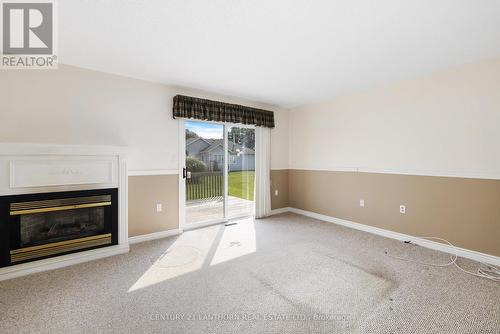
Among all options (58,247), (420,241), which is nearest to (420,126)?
(420,241)

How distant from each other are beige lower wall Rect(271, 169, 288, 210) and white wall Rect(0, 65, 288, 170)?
2.16m

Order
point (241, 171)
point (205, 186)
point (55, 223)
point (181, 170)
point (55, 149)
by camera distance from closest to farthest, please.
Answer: point (55, 149) → point (55, 223) → point (181, 170) → point (205, 186) → point (241, 171)

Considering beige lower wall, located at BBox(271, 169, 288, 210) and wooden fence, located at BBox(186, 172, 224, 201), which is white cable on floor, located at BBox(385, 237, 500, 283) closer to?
beige lower wall, located at BBox(271, 169, 288, 210)

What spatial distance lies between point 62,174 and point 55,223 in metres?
0.57

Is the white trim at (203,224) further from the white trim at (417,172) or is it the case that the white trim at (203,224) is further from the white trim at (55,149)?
the white trim at (417,172)

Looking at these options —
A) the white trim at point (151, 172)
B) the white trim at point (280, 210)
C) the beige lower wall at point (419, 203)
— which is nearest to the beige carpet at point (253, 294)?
the beige lower wall at point (419, 203)

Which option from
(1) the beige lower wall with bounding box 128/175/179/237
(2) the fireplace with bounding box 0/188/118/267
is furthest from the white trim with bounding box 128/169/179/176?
(2) the fireplace with bounding box 0/188/118/267

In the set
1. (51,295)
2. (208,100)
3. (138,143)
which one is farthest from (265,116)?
(51,295)

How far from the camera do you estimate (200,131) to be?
406 cm

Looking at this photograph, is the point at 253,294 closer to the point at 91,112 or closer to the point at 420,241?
the point at 420,241

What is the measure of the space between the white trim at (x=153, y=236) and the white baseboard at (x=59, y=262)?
0.32 m

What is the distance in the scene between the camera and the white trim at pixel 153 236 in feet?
10.9

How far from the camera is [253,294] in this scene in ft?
6.88

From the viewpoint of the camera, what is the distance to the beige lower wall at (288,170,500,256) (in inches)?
109
